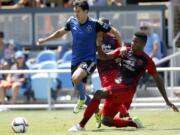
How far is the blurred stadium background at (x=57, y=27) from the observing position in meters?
20.0

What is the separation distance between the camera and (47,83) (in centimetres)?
1973

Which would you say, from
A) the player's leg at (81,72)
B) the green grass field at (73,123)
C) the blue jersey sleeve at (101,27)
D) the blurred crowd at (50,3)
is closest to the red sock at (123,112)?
the green grass field at (73,123)

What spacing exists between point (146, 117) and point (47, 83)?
3.94m

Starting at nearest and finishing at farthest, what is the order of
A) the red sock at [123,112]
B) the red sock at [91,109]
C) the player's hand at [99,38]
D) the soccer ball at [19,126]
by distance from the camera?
the soccer ball at [19,126] < the red sock at [91,109] < the red sock at [123,112] < the player's hand at [99,38]

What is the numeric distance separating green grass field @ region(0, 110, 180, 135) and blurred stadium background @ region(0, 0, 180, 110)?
107 centimetres

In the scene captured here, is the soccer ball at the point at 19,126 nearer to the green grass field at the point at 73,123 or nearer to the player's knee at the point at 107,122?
the green grass field at the point at 73,123

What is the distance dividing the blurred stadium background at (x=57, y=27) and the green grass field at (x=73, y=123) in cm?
107

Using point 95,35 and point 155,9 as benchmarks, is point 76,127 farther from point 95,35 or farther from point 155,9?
point 155,9

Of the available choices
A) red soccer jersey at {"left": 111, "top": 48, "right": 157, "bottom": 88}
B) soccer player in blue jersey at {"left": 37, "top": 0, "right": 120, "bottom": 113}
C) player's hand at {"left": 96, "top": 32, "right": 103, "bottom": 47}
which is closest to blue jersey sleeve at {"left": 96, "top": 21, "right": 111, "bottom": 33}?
soccer player in blue jersey at {"left": 37, "top": 0, "right": 120, "bottom": 113}

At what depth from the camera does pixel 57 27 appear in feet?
75.2

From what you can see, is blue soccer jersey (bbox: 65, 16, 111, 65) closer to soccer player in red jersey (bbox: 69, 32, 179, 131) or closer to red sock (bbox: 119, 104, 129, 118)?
soccer player in red jersey (bbox: 69, 32, 179, 131)

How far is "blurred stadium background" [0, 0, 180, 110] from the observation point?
19966 millimetres

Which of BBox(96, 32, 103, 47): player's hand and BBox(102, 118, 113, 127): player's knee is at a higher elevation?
BBox(96, 32, 103, 47): player's hand

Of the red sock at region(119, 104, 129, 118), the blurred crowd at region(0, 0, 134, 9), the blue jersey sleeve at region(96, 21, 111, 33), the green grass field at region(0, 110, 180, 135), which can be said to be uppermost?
the blue jersey sleeve at region(96, 21, 111, 33)
